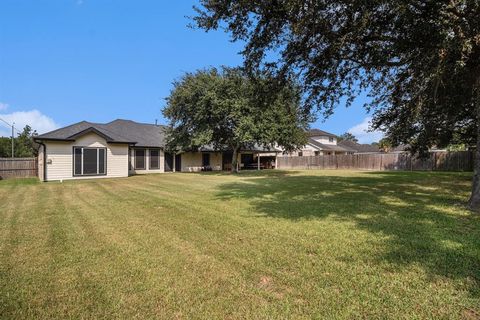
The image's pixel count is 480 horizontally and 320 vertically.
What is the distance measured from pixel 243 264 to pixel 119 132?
77.3 ft

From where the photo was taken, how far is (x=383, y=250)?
4230mm

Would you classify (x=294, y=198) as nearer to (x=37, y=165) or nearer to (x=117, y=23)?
(x=117, y=23)

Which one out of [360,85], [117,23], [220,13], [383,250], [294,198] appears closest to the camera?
[383,250]

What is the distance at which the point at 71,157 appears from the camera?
18391mm

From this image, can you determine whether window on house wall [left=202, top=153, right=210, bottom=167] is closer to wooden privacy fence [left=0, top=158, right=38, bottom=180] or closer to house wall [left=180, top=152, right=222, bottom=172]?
house wall [left=180, top=152, right=222, bottom=172]

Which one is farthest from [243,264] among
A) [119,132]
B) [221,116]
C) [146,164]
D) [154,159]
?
[119,132]

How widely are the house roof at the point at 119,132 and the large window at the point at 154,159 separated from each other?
677 millimetres

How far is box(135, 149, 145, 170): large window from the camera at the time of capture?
24.3 metres

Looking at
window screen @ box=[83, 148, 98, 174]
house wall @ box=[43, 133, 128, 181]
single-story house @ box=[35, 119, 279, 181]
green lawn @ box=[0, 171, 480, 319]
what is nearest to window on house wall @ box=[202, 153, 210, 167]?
single-story house @ box=[35, 119, 279, 181]

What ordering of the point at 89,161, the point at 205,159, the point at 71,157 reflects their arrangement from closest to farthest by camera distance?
the point at 71,157, the point at 89,161, the point at 205,159

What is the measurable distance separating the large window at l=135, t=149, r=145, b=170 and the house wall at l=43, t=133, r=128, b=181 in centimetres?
367

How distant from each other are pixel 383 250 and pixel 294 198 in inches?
202

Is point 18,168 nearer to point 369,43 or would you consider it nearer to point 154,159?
point 154,159

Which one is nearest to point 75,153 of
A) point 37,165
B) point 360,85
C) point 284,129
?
point 37,165
